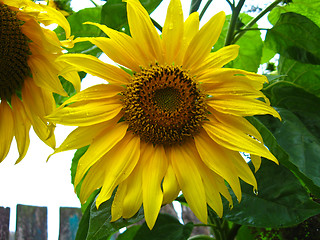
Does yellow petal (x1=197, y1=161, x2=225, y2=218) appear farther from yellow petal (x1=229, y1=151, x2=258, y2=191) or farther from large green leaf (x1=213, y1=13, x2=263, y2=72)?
large green leaf (x1=213, y1=13, x2=263, y2=72)

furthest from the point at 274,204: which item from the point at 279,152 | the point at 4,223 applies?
the point at 4,223

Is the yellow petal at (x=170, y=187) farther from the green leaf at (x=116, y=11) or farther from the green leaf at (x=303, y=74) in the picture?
the green leaf at (x=303, y=74)

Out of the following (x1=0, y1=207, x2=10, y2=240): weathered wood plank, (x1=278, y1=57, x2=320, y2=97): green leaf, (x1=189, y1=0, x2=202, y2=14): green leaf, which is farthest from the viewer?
(x1=0, y1=207, x2=10, y2=240): weathered wood plank

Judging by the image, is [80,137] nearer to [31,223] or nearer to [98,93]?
[98,93]

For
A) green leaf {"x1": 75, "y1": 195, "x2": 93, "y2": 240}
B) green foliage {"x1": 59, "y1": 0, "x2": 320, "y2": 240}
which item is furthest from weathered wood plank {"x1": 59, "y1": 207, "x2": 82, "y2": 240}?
green leaf {"x1": 75, "y1": 195, "x2": 93, "y2": 240}

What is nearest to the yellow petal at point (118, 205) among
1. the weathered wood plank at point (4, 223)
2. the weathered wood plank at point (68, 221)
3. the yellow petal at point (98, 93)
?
the yellow petal at point (98, 93)

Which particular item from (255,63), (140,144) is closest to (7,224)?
(255,63)

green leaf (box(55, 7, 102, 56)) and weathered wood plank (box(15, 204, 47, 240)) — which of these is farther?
weathered wood plank (box(15, 204, 47, 240))
